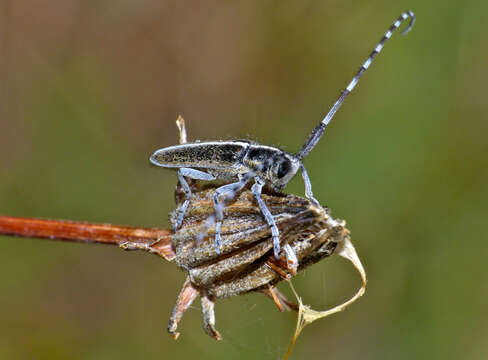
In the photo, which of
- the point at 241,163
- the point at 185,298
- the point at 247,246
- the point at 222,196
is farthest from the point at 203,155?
the point at 185,298

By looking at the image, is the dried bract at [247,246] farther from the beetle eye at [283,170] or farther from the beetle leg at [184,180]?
the beetle eye at [283,170]

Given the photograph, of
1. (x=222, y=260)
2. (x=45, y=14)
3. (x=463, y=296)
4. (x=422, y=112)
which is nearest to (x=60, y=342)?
(x=222, y=260)

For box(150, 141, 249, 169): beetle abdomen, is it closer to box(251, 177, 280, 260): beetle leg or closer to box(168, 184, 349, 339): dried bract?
box(168, 184, 349, 339): dried bract

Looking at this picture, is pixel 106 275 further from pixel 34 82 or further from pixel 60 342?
pixel 34 82

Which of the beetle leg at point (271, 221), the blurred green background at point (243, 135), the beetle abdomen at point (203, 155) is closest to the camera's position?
the beetle leg at point (271, 221)

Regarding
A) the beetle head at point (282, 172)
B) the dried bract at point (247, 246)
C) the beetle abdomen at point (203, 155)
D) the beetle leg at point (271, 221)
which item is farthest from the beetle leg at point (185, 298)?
the beetle abdomen at point (203, 155)

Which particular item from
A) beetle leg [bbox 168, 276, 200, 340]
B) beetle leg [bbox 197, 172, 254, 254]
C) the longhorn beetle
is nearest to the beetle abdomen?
the longhorn beetle

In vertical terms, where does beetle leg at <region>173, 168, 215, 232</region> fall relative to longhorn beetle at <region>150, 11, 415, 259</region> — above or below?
below
